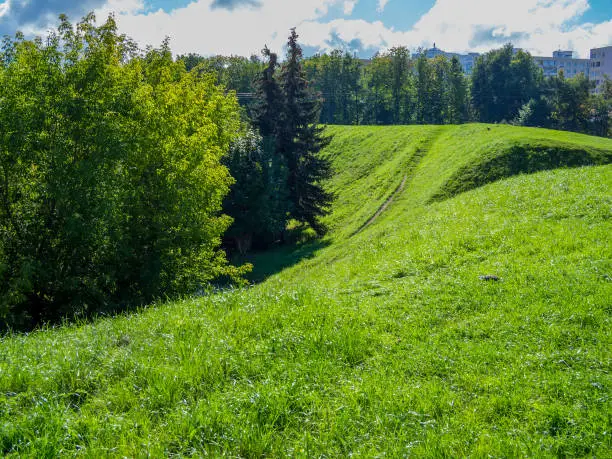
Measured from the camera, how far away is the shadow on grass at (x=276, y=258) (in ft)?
96.3

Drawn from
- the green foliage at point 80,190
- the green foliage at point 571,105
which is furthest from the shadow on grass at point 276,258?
the green foliage at point 571,105

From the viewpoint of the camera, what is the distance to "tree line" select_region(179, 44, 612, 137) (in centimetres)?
8356

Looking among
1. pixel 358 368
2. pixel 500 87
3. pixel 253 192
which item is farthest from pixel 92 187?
pixel 500 87

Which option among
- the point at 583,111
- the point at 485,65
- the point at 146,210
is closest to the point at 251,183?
the point at 146,210

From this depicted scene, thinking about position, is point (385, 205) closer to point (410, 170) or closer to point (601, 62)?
point (410, 170)

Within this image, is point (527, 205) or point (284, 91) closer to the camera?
point (527, 205)

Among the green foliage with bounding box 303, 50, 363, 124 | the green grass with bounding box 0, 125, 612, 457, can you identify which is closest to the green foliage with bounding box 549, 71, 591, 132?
the green foliage with bounding box 303, 50, 363, 124

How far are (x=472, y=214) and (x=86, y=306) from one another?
1422cm

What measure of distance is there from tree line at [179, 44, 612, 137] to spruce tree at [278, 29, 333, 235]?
4840 cm

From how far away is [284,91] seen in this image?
36.2 m

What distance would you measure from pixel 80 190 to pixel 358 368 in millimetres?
11680

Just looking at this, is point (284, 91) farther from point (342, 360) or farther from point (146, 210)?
Answer: point (342, 360)

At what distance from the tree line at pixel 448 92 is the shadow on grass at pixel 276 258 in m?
54.5

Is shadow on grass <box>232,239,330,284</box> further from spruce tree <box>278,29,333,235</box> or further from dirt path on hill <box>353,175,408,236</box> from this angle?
spruce tree <box>278,29,333,235</box>
